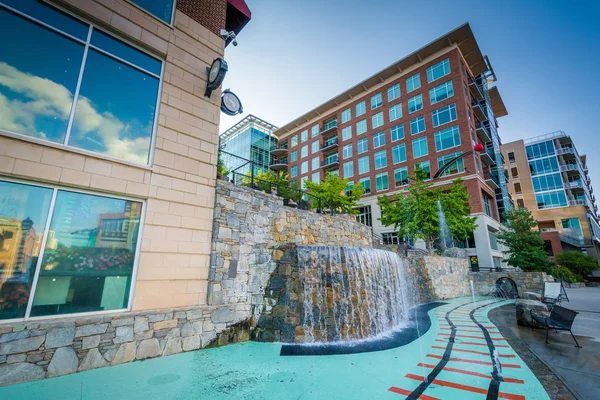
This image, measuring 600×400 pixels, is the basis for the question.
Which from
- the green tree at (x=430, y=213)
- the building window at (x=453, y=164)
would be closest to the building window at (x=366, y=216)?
the building window at (x=453, y=164)

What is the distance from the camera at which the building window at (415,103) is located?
1118 inches

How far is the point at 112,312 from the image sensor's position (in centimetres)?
459

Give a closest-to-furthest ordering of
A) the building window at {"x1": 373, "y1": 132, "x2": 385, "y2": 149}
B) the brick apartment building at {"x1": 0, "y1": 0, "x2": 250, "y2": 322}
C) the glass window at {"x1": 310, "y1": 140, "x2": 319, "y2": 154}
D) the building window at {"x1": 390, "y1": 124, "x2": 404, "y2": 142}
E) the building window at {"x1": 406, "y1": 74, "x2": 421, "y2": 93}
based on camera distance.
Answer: the brick apartment building at {"x1": 0, "y1": 0, "x2": 250, "y2": 322} < the building window at {"x1": 406, "y1": 74, "x2": 421, "y2": 93} < the building window at {"x1": 390, "y1": 124, "x2": 404, "y2": 142} < the building window at {"x1": 373, "y1": 132, "x2": 385, "y2": 149} < the glass window at {"x1": 310, "y1": 140, "x2": 319, "y2": 154}

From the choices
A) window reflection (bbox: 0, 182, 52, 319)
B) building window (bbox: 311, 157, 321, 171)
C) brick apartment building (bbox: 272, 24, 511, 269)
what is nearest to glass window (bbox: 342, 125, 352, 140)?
brick apartment building (bbox: 272, 24, 511, 269)

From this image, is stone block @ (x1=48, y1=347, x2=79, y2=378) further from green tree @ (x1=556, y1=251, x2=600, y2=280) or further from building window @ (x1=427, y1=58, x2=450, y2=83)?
green tree @ (x1=556, y1=251, x2=600, y2=280)

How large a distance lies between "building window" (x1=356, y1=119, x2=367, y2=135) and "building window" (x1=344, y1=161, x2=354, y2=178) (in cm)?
421

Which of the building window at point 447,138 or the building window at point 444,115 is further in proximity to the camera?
the building window at point 444,115

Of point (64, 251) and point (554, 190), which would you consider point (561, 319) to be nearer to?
point (64, 251)

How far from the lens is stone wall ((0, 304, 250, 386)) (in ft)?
11.9

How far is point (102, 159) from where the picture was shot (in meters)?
4.90

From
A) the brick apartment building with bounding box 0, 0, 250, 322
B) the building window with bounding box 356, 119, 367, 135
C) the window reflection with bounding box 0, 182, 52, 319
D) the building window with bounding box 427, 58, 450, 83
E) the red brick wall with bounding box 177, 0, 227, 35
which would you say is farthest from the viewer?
the building window with bounding box 356, 119, 367, 135

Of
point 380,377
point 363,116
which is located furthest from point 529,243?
point 380,377

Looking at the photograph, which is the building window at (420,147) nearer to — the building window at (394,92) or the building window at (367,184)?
the building window at (367,184)

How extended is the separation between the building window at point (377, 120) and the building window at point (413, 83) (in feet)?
13.3
